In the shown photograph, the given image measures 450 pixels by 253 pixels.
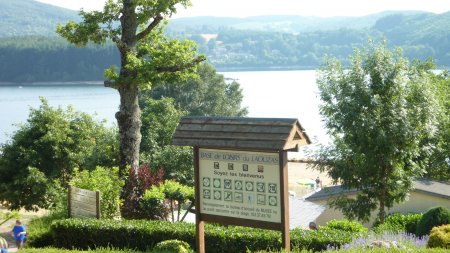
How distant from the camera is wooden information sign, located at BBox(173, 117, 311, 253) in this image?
11.0 m

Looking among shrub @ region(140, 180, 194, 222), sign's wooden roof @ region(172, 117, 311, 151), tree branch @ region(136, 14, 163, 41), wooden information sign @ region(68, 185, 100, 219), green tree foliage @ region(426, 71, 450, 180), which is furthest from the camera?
green tree foliage @ region(426, 71, 450, 180)

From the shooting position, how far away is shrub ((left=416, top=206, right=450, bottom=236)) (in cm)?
1634

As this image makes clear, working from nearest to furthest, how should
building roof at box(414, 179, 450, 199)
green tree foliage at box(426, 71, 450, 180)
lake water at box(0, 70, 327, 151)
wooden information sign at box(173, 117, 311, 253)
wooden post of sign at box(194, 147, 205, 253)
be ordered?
wooden information sign at box(173, 117, 311, 253) < wooden post of sign at box(194, 147, 205, 253) < building roof at box(414, 179, 450, 199) < green tree foliage at box(426, 71, 450, 180) < lake water at box(0, 70, 327, 151)

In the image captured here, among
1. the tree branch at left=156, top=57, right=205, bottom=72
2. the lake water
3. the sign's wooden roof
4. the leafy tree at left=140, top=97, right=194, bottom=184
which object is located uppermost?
the tree branch at left=156, top=57, right=205, bottom=72

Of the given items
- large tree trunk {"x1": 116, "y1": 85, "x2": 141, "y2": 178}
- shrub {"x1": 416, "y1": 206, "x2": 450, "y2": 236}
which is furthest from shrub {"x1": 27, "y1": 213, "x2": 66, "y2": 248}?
shrub {"x1": 416, "y1": 206, "x2": 450, "y2": 236}

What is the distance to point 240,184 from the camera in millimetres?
11609

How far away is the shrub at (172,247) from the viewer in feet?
41.5

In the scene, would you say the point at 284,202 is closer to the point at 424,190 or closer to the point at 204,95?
the point at 424,190

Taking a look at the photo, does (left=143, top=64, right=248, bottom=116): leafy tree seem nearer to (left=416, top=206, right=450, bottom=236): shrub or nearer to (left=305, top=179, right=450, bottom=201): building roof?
(left=305, top=179, right=450, bottom=201): building roof

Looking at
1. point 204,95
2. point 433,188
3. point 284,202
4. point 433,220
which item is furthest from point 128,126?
point 204,95

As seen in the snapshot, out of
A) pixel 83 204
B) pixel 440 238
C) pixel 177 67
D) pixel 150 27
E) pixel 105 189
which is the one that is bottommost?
pixel 83 204

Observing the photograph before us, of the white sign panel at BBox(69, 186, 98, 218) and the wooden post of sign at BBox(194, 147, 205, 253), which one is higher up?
the wooden post of sign at BBox(194, 147, 205, 253)

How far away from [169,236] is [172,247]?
0.96m

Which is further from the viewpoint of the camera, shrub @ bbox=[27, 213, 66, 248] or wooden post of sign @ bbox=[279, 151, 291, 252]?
shrub @ bbox=[27, 213, 66, 248]
